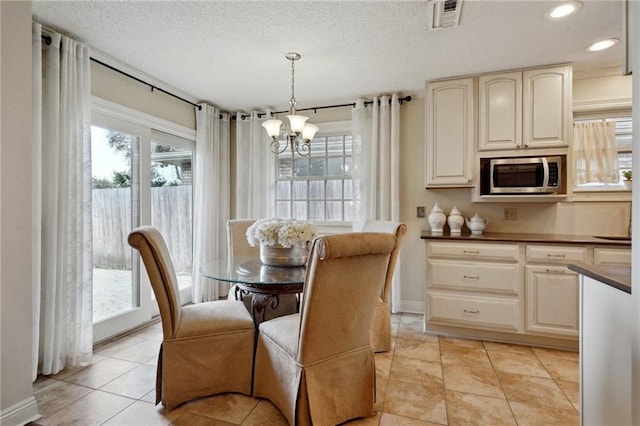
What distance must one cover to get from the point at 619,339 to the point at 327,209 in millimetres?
3117

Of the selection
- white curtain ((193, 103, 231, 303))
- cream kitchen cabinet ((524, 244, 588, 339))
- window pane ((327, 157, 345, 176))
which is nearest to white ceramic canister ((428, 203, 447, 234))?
cream kitchen cabinet ((524, 244, 588, 339))

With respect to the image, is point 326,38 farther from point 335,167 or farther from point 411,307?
point 411,307

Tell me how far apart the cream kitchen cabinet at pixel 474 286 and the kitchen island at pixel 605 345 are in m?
1.45

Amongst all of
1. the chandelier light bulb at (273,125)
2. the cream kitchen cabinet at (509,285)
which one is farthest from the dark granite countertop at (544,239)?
the chandelier light bulb at (273,125)

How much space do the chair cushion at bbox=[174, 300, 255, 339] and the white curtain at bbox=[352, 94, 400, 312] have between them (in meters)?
1.85

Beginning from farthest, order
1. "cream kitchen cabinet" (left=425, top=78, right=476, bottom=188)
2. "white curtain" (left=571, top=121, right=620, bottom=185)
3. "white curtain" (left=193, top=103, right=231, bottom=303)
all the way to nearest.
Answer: "white curtain" (left=193, top=103, right=231, bottom=303), "cream kitchen cabinet" (left=425, top=78, right=476, bottom=188), "white curtain" (left=571, top=121, right=620, bottom=185)

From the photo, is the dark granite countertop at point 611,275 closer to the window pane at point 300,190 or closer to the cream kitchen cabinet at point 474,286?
the cream kitchen cabinet at point 474,286

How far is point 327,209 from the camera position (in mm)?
4062

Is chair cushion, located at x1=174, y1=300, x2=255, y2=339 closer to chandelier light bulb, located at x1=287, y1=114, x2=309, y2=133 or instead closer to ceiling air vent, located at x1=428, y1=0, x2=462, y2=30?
chandelier light bulb, located at x1=287, y1=114, x2=309, y2=133

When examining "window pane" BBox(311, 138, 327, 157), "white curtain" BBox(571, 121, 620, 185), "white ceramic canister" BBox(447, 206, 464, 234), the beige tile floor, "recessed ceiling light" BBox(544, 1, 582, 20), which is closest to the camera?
the beige tile floor

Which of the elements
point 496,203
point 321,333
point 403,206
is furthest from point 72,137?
point 496,203

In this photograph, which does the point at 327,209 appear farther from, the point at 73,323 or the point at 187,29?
the point at 73,323

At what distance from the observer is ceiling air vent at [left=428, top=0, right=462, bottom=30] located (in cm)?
198

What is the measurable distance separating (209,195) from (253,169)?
2.10 ft
